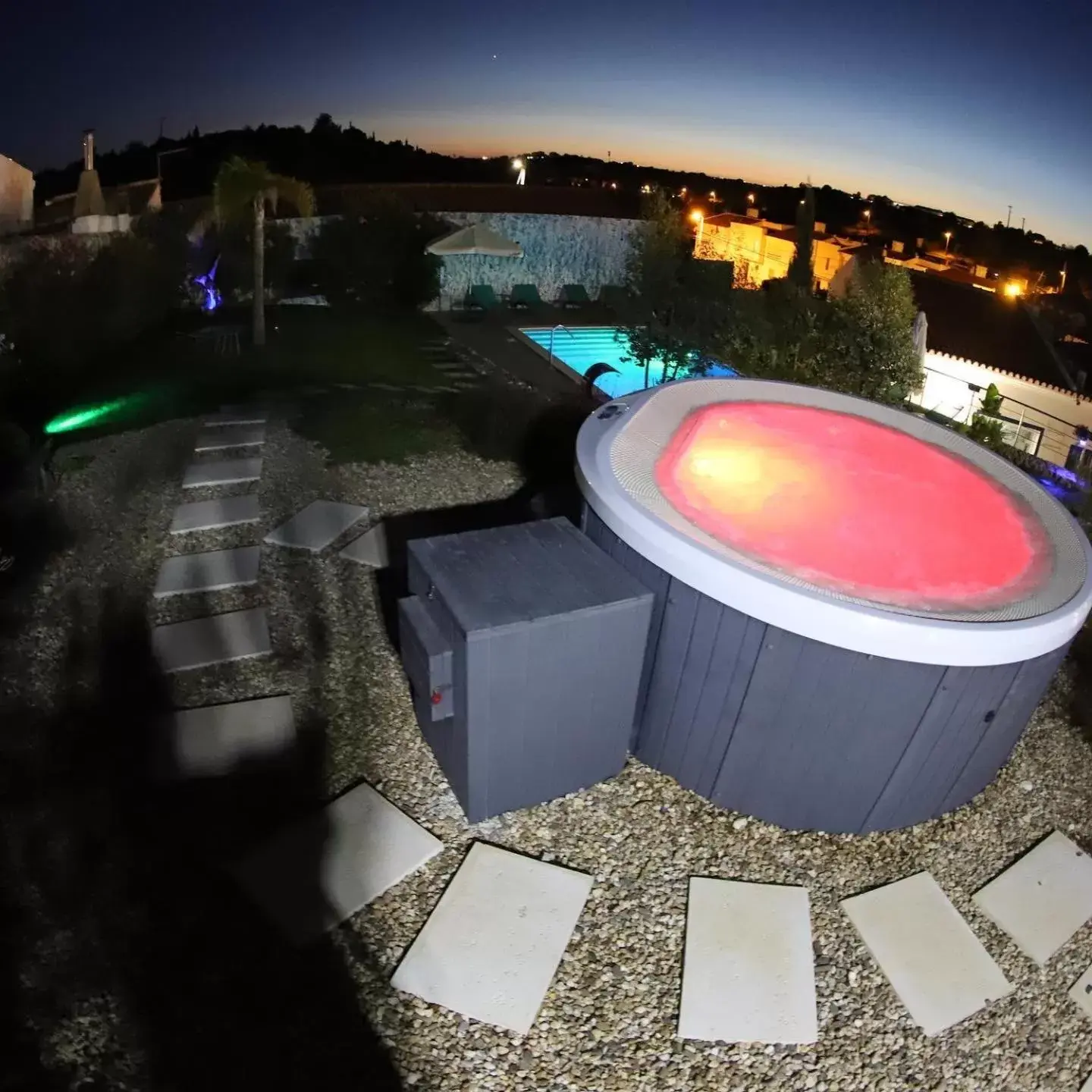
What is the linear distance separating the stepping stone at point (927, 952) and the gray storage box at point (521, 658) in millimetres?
1286

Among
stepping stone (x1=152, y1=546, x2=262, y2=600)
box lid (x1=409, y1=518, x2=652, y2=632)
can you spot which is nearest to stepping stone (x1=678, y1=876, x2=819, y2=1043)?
box lid (x1=409, y1=518, x2=652, y2=632)

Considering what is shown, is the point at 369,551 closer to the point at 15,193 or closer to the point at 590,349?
the point at 590,349

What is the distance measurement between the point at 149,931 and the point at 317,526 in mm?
3280

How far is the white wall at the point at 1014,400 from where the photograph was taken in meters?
14.4

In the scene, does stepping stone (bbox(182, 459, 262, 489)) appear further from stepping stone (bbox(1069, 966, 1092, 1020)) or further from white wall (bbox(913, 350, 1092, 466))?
white wall (bbox(913, 350, 1092, 466))

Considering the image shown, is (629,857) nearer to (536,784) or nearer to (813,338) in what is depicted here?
(536,784)

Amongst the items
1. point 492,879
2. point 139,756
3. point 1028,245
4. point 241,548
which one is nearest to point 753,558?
point 492,879

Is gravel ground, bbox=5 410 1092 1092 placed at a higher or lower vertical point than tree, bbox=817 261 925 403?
lower

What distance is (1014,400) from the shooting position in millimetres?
14883

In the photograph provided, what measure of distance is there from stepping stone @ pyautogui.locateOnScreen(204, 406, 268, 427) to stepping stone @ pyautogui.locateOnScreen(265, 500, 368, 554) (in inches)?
80.1

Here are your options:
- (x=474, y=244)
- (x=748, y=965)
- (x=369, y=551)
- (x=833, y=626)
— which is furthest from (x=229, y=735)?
(x=474, y=244)

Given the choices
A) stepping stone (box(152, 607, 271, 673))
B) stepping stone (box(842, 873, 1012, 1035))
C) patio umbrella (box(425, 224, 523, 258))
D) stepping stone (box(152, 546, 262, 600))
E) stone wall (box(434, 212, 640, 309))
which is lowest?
stone wall (box(434, 212, 640, 309))

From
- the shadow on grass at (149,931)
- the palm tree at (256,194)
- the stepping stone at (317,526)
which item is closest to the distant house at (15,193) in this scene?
the palm tree at (256,194)

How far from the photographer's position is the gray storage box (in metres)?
3.03
